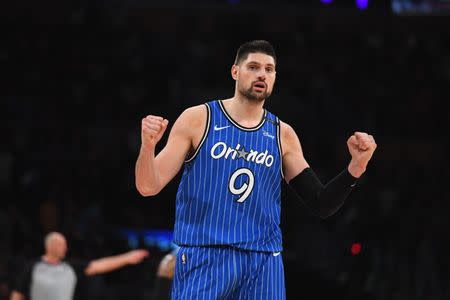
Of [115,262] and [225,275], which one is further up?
[225,275]

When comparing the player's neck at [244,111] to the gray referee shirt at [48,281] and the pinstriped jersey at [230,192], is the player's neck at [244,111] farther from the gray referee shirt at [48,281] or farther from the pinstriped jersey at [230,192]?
the gray referee shirt at [48,281]

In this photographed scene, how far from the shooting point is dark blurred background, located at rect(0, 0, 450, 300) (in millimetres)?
10359

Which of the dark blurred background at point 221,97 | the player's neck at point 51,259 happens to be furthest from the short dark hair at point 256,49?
the dark blurred background at point 221,97

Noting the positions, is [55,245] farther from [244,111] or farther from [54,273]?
[244,111]

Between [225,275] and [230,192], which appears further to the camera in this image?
[230,192]

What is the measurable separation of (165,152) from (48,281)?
15.5ft

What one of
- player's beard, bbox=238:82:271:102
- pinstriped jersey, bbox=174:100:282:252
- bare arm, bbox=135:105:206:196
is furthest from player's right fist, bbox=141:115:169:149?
player's beard, bbox=238:82:271:102

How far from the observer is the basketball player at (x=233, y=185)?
3.90m

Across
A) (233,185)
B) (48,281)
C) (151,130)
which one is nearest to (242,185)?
(233,185)

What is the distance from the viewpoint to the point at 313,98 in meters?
14.2

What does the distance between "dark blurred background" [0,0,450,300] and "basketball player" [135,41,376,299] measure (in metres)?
4.89

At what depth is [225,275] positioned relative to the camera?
3.87m

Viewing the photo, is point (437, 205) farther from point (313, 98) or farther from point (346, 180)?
point (346, 180)

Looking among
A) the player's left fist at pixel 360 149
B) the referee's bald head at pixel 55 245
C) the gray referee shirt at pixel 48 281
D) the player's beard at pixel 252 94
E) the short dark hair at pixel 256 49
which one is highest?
the short dark hair at pixel 256 49
